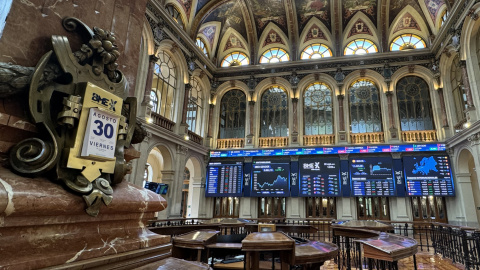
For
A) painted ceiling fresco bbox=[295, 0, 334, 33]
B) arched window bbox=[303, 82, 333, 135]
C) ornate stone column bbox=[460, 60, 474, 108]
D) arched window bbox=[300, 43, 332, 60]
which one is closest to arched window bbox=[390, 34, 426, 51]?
arched window bbox=[300, 43, 332, 60]

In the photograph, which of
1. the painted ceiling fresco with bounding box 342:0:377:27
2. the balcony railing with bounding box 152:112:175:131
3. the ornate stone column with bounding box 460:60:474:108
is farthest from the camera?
the painted ceiling fresco with bounding box 342:0:377:27

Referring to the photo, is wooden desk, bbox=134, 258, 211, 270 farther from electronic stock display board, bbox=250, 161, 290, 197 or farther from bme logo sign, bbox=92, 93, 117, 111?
electronic stock display board, bbox=250, 161, 290, 197

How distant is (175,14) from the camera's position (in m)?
11.6

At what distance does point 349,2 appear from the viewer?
13.6 metres

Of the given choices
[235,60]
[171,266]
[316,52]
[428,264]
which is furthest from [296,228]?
[235,60]

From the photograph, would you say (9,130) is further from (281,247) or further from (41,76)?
(281,247)

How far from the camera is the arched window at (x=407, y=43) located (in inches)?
522

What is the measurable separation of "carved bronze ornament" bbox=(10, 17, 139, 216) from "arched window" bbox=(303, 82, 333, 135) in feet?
42.0

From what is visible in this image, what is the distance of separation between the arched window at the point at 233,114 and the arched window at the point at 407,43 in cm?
840

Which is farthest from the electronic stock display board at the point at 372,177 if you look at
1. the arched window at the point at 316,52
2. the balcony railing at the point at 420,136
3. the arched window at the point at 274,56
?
the arched window at the point at 274,56

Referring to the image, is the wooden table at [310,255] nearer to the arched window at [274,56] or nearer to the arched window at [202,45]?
the arched window at [202,45]

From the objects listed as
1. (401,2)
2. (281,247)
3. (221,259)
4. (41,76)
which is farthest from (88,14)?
(401,2)

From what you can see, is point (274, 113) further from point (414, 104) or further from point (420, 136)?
point (420, 136)

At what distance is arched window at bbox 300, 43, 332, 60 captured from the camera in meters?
14.6
